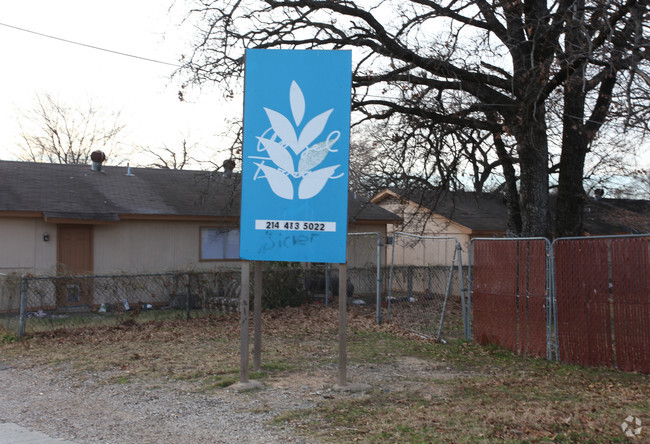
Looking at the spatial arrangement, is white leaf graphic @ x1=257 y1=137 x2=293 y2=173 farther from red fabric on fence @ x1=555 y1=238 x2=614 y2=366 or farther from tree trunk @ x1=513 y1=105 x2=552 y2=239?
tree trunk @ x1=513 y1=105 x2=552 y2=239

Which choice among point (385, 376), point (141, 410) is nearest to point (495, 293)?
point (385, 376)

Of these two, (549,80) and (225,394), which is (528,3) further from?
(225,394)

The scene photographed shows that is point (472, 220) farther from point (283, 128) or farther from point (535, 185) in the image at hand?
point (283, 128)

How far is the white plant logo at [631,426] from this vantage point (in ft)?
17.1

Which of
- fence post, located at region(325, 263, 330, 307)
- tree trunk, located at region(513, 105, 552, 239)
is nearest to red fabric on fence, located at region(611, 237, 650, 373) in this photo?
tree trunk, located at region(513, 105, 552, 239)

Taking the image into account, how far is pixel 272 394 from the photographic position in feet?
24.1

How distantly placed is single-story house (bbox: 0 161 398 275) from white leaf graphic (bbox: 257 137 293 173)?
7.43 metres

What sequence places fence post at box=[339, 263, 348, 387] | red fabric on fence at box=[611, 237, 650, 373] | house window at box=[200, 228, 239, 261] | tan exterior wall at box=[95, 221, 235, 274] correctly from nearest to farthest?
fence post at box=[339, 263, 348, 387] → red fabric on fence at box=[611, 237, 650, 373] → tan exterior wall at box=[95, 221, 235, 274] → house window at box=[200, 228, 239, 261]

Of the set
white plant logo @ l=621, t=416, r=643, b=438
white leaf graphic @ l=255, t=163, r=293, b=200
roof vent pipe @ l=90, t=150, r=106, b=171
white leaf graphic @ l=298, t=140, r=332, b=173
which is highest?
roof vent pipe @ l=90, t=150, r=106, b=171

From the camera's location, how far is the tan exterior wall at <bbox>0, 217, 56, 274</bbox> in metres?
15.8

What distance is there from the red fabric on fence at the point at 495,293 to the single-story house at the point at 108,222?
6.82 meters

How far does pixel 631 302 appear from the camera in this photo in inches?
325

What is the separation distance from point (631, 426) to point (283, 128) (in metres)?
5.06

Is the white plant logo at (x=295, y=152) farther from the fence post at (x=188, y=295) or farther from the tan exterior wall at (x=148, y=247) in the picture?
the tan exterior wall at (x=148, y=247)
